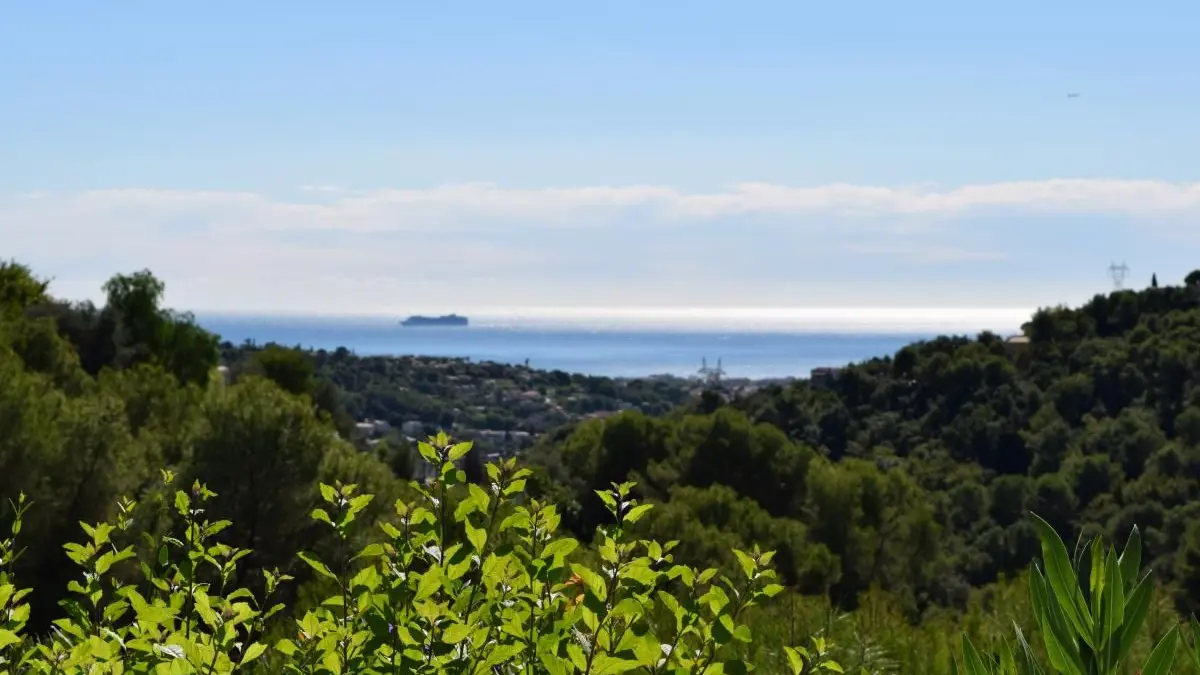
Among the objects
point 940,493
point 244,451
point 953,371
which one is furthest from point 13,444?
point 953,371

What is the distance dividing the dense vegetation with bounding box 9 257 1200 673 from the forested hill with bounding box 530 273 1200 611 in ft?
0.29

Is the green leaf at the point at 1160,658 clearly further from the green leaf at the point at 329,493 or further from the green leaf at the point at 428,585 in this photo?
the green leaf at the point at 329,493

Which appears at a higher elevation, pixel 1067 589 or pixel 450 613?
pixel 1067 589

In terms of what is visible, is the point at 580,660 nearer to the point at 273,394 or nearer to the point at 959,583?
the point at 273,394

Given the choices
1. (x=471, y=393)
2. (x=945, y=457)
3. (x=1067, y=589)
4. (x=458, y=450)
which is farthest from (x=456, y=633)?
(x=471, y=393)

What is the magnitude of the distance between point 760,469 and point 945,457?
19.5 meters

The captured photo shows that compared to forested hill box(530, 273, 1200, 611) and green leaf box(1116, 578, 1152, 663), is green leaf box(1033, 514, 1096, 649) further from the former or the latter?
forested hill box(530, 273, 1200, 611)

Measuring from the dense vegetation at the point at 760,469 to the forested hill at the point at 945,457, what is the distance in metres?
0.09

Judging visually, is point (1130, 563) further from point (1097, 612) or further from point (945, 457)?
point (945, 457)

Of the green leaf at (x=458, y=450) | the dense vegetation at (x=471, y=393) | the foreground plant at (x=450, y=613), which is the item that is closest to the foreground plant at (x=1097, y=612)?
the foreground plant at (x=450, y=613)

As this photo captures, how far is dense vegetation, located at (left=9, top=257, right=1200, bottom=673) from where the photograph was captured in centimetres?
409

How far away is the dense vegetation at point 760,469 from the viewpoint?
409cm

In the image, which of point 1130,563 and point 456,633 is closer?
point 1130,563

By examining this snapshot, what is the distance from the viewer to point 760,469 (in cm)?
2664
